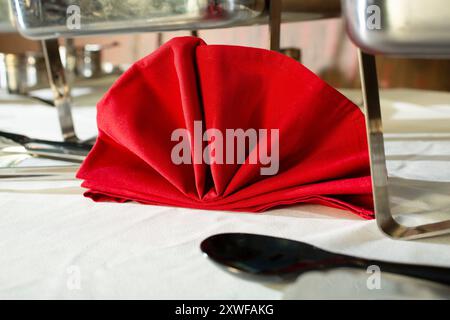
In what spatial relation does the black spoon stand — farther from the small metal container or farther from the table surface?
the small metal container

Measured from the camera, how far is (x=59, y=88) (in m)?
0.82

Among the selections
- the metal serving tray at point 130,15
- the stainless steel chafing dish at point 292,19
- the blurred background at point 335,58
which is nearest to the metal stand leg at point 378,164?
the stainless steel chafing dish at point 292,19

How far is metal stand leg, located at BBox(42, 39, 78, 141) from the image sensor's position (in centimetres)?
81

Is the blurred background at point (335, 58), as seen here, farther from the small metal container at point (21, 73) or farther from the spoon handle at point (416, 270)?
the spoon handle at point (416, 270)

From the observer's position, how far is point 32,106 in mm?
1229

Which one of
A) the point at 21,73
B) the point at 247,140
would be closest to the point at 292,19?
the point at 247,140

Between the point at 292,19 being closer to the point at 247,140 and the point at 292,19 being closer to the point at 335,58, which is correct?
the point at 247,140

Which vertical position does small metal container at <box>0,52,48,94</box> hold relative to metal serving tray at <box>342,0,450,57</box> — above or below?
below

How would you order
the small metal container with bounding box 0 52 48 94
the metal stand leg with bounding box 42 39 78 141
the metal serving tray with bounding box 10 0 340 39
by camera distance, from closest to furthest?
1. the metal serving tray with bounding box 10 0 340 39
2. the metal stand leg with bounding box 42 39 78 141
3. the small metal container with bounding box 0 52 48 94

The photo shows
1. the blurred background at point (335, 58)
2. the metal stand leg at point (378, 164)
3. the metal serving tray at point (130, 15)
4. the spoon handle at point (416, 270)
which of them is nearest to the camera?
the spoon handle at point (416, 270)

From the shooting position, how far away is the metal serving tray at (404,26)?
307 millimetres

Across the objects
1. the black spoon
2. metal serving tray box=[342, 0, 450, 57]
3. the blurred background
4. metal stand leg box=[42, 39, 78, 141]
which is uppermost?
metal serving tray box=[342, 0, 450, 57]

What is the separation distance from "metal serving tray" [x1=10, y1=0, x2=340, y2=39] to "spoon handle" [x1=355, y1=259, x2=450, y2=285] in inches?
14.8

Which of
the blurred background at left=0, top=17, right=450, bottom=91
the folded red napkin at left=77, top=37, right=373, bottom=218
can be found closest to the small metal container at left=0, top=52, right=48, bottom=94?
the blurred background at left=0, top=17, right=450, bottom=91
